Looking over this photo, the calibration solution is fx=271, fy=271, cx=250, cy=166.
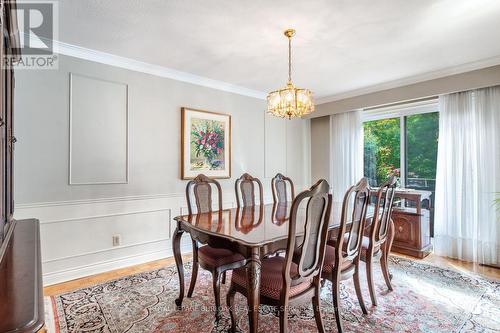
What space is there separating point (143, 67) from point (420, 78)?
3607mm

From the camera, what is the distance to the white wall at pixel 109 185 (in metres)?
2.65

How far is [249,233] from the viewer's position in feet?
6.03

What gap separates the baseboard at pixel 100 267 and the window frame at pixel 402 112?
3.52m

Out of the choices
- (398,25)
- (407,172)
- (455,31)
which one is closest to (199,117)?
(398,25)

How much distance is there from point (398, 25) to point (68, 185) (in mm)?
3537

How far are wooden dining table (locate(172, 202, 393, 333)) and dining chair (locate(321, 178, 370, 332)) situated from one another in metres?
0.15

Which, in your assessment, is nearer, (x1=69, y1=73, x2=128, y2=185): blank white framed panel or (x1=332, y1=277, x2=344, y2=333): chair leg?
(x1=332, y1=277, x2=344, y2=333): chair leg

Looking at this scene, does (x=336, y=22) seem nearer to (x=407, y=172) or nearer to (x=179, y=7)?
(x=179, y=7)

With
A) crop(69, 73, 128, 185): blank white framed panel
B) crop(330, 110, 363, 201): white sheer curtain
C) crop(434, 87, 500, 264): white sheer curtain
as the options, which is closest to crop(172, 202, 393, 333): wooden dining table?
crop(69, 73, 128, 185): blank white framed panel

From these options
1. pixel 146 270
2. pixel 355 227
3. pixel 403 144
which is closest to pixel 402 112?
pixel 403 144

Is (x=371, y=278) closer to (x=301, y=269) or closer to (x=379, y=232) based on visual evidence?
(x=379, y=232)

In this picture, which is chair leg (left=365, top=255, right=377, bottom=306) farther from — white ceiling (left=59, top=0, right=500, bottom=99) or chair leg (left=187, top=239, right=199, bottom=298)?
white ceiling (left=59, top=0, right=500, bottom=99)

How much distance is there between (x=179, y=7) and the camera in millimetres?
2125

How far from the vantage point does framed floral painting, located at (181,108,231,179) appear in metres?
3.69
